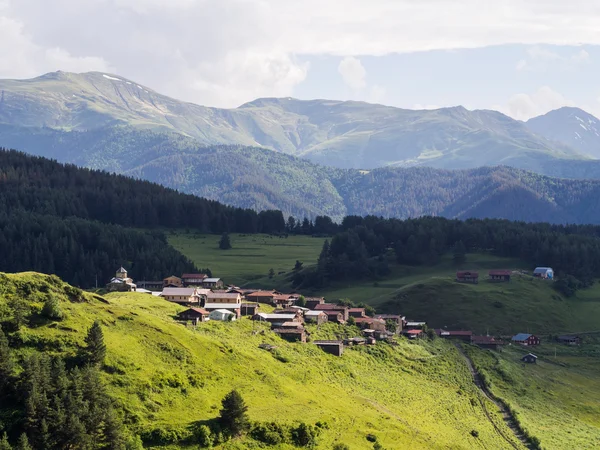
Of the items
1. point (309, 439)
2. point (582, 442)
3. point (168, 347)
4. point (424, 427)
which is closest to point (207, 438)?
point (309, 439)

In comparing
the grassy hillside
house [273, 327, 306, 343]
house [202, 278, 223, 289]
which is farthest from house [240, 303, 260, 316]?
house [202, 278, 223, 289]

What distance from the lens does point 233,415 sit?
72.6m

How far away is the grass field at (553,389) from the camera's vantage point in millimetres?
104913

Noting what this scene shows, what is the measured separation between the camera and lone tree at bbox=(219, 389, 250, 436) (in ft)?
238

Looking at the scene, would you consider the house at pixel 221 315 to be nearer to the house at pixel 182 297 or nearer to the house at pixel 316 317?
the house at pixel 182 297

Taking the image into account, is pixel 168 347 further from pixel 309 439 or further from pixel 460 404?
pixel 460 404

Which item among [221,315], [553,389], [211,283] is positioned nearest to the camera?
[221,315]

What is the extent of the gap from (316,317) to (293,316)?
8037 millimetres

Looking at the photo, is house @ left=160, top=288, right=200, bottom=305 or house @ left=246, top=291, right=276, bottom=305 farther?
house @ left=246, top=291, right=276, bottom=305

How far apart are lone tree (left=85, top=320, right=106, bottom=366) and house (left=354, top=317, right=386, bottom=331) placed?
63980mm

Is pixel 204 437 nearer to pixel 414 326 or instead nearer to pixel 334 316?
pixel 334 316

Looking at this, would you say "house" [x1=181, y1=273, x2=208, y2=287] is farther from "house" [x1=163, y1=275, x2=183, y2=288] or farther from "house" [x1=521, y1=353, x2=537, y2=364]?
"house" [x1=521, y1=353, x2=537, y2=364]

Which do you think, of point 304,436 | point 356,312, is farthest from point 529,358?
point 304,436

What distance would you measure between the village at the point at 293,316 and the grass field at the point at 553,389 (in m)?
4.64
